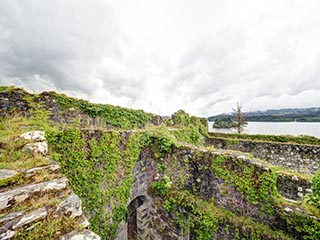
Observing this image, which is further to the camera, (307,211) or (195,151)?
(195,151)

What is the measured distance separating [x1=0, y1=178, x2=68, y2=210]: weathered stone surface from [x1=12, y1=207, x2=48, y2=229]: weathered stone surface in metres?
0.27

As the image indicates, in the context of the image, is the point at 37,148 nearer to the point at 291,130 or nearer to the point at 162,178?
the point at 162,178

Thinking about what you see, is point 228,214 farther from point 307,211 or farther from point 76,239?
point 76,239

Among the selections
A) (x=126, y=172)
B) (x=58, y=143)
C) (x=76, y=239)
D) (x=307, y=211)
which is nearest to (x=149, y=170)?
(x=126, y=172)

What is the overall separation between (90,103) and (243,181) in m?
7.71

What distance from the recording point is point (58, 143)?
4.10 meters

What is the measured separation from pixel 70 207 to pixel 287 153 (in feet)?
42.3

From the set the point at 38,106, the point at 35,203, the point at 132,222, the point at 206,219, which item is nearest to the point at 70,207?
the point at 35,203

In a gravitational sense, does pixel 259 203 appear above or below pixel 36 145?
below

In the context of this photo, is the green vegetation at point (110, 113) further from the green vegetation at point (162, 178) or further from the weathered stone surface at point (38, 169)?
the weathered stone surface at point (38, 169)

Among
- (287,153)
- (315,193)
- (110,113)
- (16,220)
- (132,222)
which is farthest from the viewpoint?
(287,153)

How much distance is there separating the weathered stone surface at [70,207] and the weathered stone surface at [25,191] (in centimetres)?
26

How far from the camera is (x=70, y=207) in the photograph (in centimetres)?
196

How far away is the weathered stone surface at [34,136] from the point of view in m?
3.55
